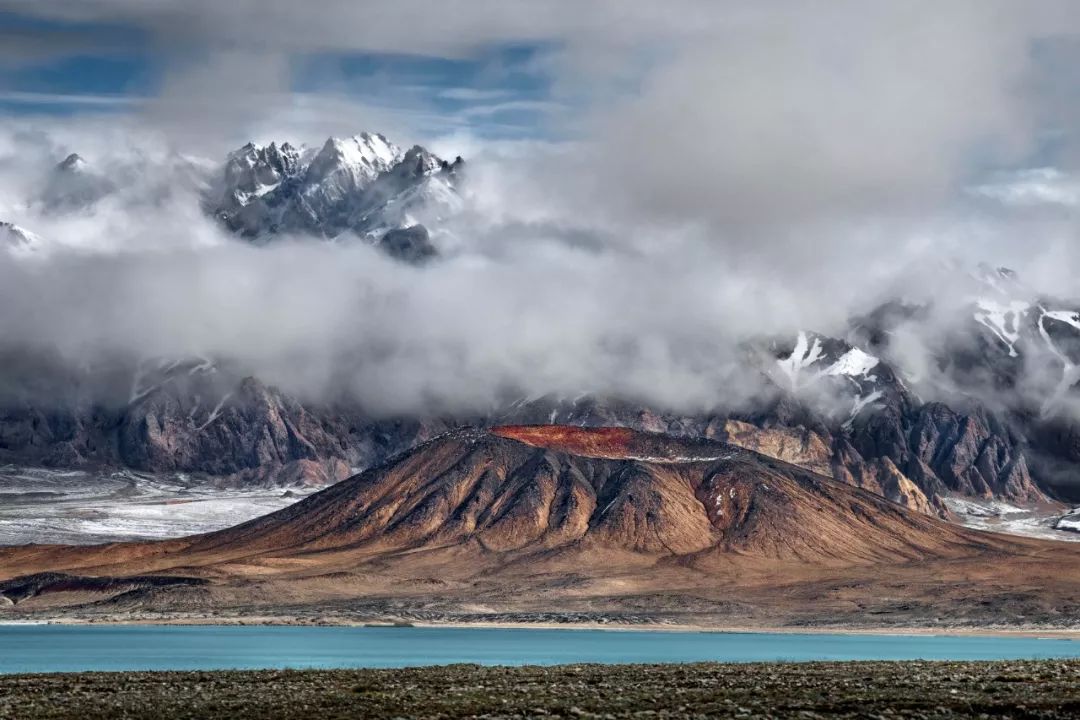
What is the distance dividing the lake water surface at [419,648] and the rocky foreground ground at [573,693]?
31.6 meters

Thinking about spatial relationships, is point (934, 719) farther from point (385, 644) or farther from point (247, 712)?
point (385, 644)

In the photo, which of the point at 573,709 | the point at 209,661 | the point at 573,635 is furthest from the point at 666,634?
the point at 573,709

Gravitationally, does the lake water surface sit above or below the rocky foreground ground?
below

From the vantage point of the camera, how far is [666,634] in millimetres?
198625

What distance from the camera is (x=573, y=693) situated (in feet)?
240

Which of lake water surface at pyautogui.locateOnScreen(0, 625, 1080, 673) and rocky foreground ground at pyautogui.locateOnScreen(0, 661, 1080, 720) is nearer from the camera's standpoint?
rocky foreground ground at pyautogui.locateOnScreen(0, 661, 1080, 720)

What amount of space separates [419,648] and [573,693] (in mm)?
84181

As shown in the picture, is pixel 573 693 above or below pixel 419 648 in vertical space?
above

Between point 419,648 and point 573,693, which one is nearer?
point 573,693

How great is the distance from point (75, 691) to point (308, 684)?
10245 millimetres

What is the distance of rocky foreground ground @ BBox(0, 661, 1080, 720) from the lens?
2571 inches

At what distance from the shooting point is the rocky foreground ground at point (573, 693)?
214 ft

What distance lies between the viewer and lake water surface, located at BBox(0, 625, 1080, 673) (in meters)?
128

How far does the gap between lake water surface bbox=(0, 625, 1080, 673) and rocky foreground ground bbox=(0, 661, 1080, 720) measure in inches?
1244
